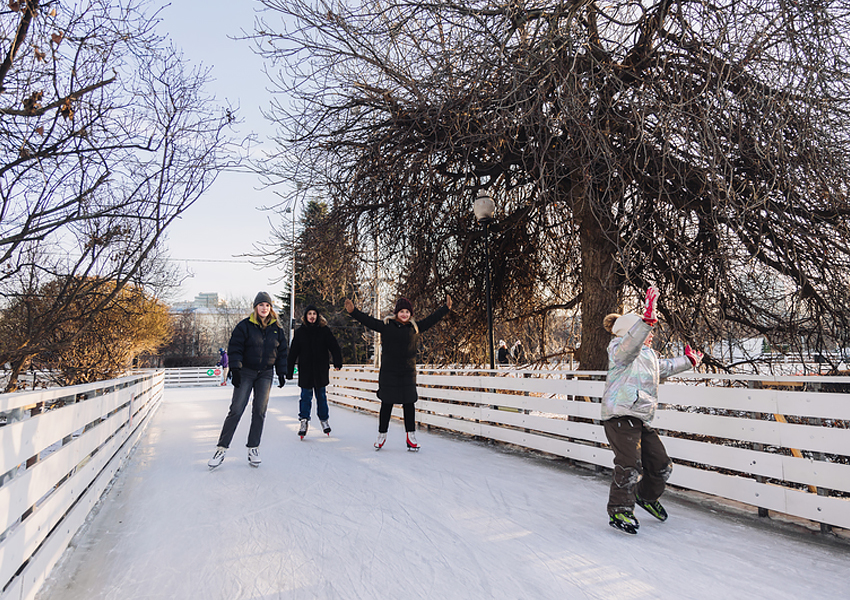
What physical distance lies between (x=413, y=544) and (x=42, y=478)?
194 centimetres

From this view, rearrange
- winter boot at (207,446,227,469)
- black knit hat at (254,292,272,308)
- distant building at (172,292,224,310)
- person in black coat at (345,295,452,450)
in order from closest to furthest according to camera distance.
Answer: winter boot at (207,446,227,469)
black knit hat at (254,292,272,308)
person in black coat at (345,295,452,450)
distant building at (172,292,224,310)

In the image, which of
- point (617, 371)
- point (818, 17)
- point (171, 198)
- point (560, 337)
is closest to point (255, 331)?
point (171, 198)

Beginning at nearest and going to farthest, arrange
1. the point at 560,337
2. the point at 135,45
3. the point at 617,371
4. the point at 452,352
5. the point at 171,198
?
the point at 617,371, the point at 135,45, the point at 171,198, the point at 452,352, the point at 560,337

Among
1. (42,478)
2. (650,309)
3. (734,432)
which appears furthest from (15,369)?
(734,432)

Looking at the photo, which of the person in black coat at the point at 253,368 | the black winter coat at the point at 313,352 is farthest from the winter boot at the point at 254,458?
the black winter coat at the point at 313,352

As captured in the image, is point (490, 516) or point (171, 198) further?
point (171, 198)

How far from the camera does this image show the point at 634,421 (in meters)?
3.54

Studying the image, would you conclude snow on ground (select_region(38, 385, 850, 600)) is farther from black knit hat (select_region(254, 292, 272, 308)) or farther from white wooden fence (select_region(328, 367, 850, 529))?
black knit hat (select_region(254, 292, 272, 308))

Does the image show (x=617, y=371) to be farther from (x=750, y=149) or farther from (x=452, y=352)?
(x=452, y=352)

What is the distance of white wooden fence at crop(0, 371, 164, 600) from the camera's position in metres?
2.08

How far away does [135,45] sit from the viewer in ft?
13.9

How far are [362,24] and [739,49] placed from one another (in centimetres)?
401

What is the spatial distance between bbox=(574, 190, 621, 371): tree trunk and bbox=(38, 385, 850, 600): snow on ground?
2195mm

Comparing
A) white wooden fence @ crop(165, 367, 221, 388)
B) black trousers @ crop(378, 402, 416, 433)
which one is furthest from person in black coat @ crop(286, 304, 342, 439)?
white wooden fence @ crop(165, 367, 221, 388)
